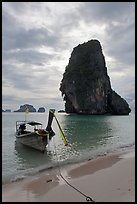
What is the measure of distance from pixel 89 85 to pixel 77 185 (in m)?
83.7

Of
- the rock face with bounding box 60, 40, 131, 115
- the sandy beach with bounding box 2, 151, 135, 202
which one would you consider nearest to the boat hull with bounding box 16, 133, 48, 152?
the sandy beach with bounding box 2, 151, 135, 202

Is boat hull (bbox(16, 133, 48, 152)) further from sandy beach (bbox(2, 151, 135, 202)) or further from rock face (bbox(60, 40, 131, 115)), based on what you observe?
rock face (bbox(60, 40, 131, 115))

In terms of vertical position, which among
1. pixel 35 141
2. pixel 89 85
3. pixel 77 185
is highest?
pixel 89 85

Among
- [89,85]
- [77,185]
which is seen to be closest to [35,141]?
[77,185]

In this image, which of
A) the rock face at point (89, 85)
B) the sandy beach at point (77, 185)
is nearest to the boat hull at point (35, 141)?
the sandy beach at point (77, 185)

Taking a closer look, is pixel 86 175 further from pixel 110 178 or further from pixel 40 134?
pixel 40 134

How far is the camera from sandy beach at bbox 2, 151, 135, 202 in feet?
21.8

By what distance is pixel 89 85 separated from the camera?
297 feet

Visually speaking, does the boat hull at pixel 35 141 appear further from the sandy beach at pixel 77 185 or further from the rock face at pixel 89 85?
the rock face at pixel 89 85

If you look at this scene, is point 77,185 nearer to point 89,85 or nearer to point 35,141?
point 35,141

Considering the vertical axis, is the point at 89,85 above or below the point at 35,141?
above

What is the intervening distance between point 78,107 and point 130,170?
79.0 m

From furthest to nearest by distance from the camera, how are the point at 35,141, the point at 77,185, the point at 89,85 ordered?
1. the point at 89,85
2. the point at 35,141
3. the point at 77,185

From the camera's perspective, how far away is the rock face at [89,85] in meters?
88.6
